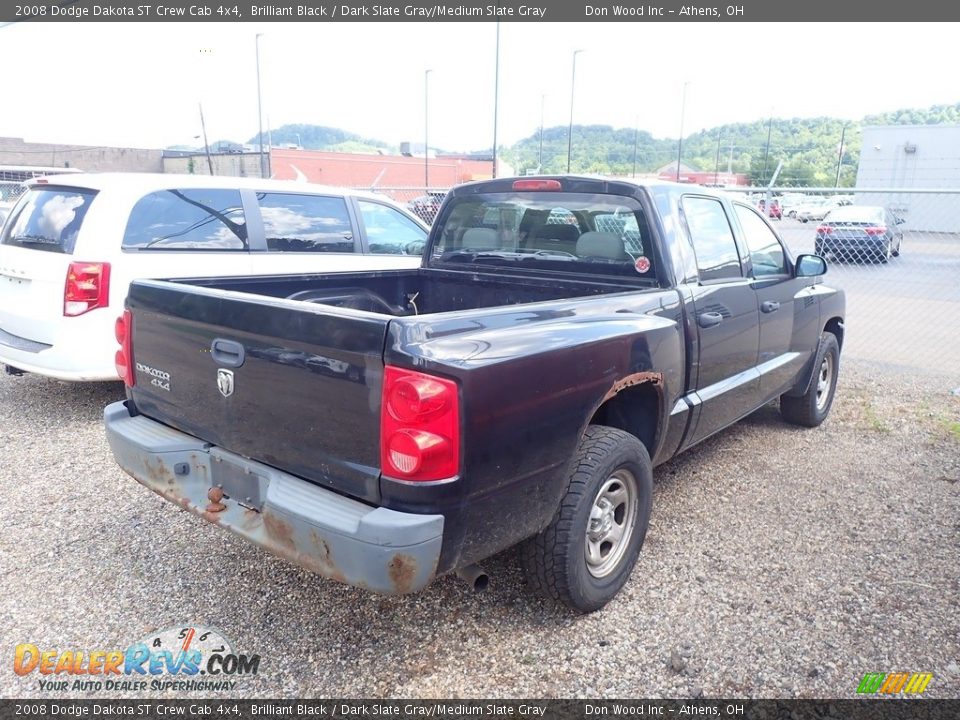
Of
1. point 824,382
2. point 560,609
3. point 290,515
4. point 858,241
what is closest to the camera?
point 290,515

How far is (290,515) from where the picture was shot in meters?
2.33

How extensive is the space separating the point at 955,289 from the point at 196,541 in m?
10.0

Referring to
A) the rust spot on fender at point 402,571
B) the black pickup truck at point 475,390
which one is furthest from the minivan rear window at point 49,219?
the rust spot on fender at point 402,571

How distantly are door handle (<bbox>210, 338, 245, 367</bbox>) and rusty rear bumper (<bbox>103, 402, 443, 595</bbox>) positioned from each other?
37 cm

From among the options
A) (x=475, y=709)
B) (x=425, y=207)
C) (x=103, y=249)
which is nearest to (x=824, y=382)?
(x=475, y=709)

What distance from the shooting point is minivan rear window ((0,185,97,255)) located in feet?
16.6

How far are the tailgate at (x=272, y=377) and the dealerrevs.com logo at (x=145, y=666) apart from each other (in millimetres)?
796

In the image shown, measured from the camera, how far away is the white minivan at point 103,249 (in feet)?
16.3

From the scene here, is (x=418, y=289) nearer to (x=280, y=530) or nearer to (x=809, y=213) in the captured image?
(x=280, y=530)

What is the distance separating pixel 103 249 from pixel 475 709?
165 inches

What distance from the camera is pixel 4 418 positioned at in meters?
5.30

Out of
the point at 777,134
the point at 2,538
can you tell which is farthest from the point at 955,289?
the point at 777,134

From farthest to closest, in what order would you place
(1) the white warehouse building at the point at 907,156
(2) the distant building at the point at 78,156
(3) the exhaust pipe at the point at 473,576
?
(2) the distant building at the point at 78,156 < (1) the white warehouse building at the point at 907,156 < (3) the exhaust pipe at the point at 473,576

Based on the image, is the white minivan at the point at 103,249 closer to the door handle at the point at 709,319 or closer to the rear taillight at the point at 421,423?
the door handle at the point at 709,319
